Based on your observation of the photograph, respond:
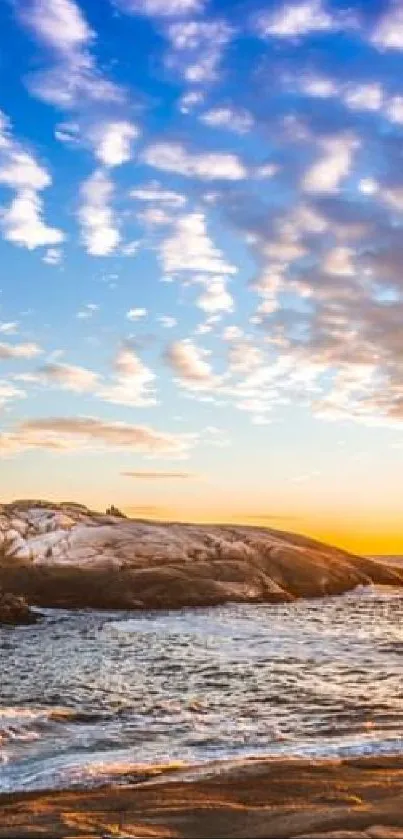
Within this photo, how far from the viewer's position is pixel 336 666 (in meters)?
20.9

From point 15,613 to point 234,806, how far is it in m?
23.5

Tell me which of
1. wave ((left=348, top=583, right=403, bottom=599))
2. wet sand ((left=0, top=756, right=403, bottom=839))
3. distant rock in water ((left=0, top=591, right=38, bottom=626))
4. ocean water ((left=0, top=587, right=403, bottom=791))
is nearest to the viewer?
wet sand ((left=0, top=756, right=403, bottom=839))

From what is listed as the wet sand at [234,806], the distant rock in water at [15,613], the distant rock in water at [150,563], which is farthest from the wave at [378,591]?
the wet sand at [234,806]

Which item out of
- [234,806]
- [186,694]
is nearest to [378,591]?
[186,694]

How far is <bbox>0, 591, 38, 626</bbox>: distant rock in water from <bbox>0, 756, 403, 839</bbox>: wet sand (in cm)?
2119

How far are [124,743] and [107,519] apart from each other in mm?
36132

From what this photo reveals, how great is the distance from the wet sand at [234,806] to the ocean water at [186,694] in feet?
3.21

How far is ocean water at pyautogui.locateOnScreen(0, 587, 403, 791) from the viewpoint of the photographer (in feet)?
40.1

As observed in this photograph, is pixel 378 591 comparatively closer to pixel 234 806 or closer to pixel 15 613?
pixel 15 613

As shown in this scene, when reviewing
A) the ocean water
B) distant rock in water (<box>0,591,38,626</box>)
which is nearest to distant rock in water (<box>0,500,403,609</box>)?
distant rock in water (<box>0,591,38,626</box>)

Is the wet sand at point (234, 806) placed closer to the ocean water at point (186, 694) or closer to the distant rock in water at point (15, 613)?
the ocean water at point (186, 694)

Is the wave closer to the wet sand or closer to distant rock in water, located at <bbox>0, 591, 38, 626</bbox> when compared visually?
distant rock in water, located at <bbox>0, 591, 38, 626</bbox>

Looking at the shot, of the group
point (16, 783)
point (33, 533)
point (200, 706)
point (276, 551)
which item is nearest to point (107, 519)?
point (33, 533)

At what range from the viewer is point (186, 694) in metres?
17.2
